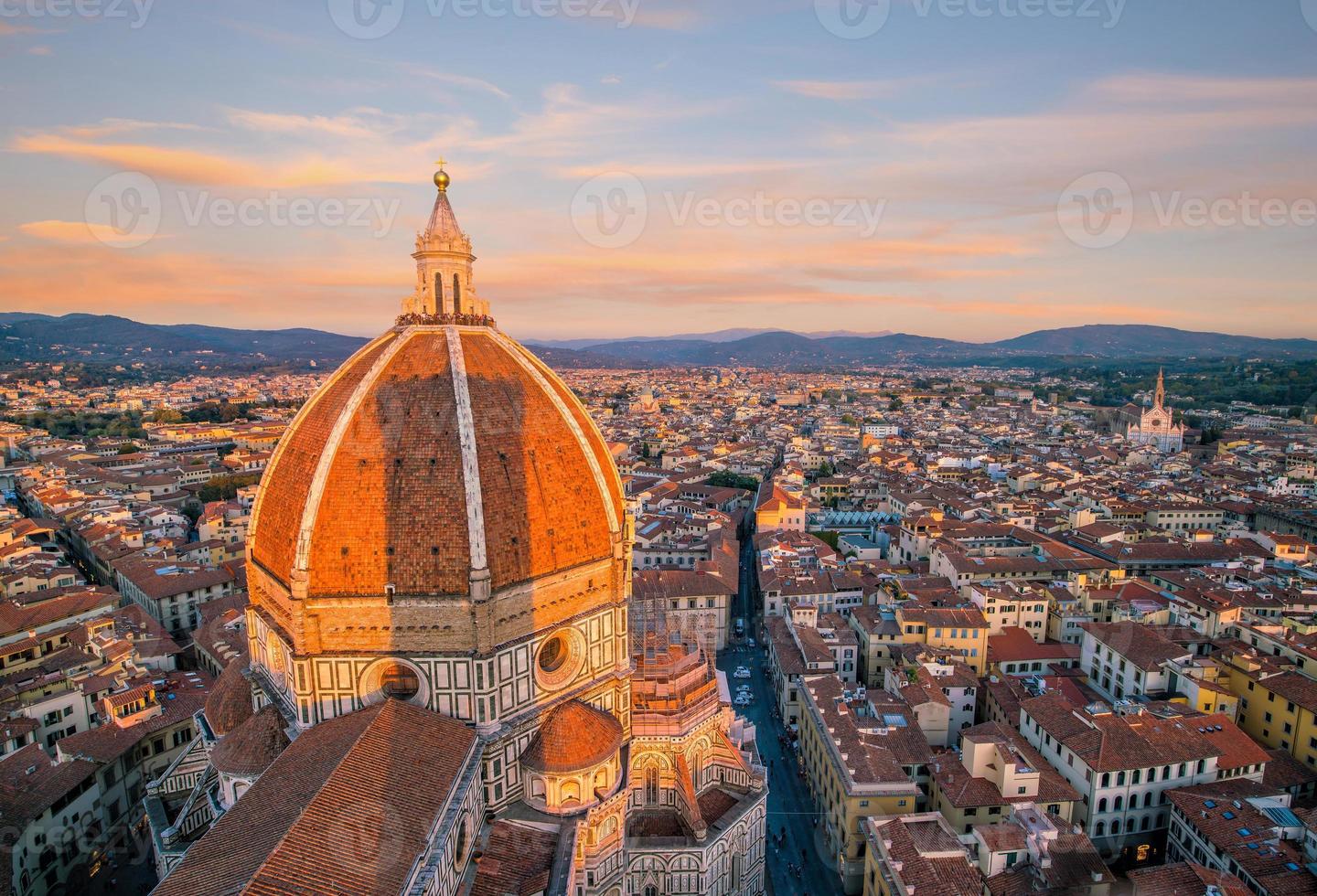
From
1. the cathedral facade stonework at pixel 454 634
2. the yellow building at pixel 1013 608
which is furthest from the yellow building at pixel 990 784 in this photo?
the yellow building at pixel 1013 608

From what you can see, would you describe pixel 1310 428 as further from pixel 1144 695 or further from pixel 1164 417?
pixel 1144 695

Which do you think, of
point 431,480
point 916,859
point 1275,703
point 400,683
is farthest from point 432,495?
point 1275,703

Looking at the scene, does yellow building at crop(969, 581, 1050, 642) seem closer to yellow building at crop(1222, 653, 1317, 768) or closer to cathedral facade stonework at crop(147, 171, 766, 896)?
yellow building at crop(1222, 653, 1317, 768)

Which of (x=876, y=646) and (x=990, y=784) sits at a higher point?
(x=990, y=784)

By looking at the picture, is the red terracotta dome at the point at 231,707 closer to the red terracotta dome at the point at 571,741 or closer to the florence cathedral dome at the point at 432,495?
the florence cathedral dome at the point at 432,495

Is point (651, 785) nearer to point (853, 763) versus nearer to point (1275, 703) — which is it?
point (853, 763)

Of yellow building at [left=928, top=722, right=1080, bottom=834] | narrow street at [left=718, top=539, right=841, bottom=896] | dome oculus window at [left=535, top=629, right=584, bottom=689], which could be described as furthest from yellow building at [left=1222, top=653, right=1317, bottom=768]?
dome oculus window at [left=535, top=629, right=584, bottom=689]
